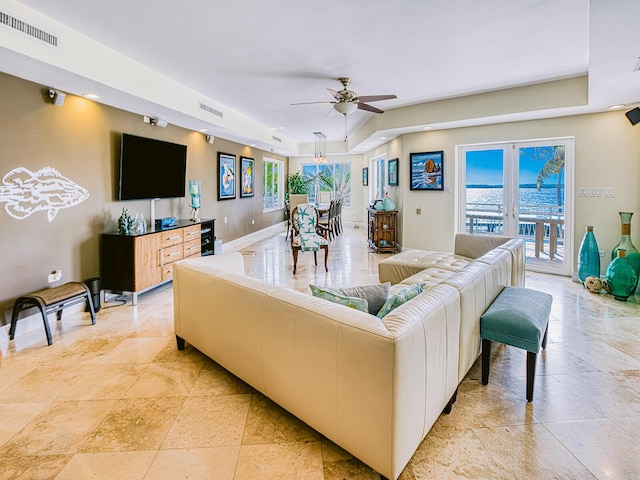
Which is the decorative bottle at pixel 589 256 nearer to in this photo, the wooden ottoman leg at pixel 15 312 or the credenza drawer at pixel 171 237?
the credenza drawer at pixel 171 237

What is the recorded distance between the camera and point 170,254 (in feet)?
15.4

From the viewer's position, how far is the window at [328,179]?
38.5ft

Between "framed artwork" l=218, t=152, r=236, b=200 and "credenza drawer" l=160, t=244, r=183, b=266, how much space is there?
7.74 feet

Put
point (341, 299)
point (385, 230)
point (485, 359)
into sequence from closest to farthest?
point (341, 299) < point (485, 359) < point (385, 230)

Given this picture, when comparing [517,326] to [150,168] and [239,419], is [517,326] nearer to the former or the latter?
[239,419]

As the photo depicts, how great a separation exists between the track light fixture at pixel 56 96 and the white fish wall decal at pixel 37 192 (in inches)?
26.0

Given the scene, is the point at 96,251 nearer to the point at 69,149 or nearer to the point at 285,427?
the point at 69,149

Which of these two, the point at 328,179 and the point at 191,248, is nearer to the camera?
the point at 191,248

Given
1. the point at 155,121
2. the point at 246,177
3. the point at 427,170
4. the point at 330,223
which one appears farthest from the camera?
the point at 330,223

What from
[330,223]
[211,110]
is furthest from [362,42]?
[330,223]

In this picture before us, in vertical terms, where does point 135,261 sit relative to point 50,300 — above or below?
above

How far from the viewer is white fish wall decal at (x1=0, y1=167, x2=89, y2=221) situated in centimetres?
317

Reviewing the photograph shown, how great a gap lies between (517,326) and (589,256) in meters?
3.33

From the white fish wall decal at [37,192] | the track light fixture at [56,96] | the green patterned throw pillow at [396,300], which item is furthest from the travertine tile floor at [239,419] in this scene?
the track light fixture at [56,96]
